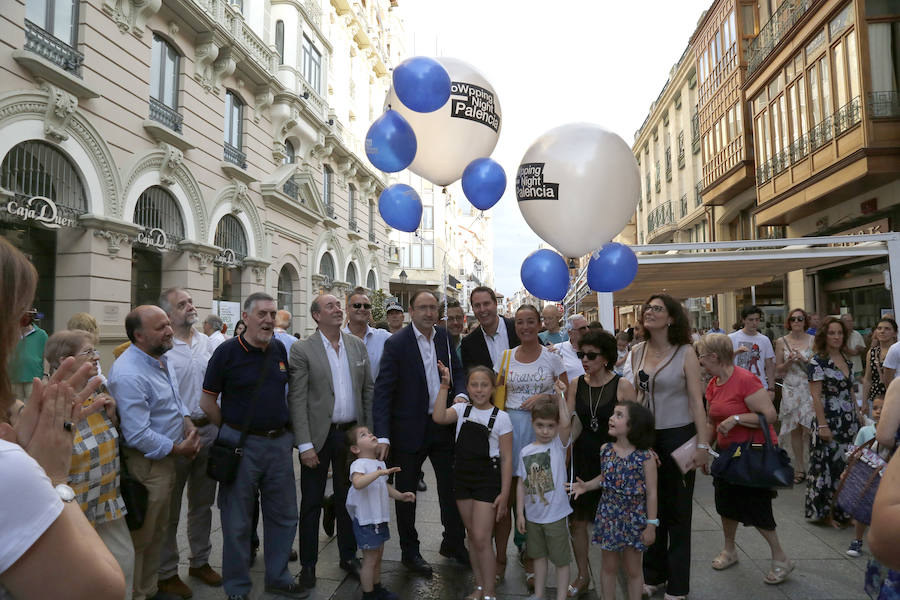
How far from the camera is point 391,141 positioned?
5.00m

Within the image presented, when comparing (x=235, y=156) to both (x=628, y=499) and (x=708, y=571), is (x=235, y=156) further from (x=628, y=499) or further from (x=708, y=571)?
(x=708, y=571)

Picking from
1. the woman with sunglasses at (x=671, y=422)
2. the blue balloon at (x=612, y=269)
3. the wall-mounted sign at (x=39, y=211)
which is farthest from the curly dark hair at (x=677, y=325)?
the wall-mounted sign at (x=39, y=211)

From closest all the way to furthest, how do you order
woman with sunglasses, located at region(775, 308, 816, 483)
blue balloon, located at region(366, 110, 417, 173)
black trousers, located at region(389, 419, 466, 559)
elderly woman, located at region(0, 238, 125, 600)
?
elderly woman, located at region(0, 238, 125, 600) < black trousers, located at region(389, 419, 466, 559) < blue balloon, located at region(366, 110, 417, 173) < woman with sunglasses, located at region(775, 308, 816, 483)

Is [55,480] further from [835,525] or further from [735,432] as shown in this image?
[835,525]

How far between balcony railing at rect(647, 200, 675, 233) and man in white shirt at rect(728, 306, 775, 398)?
82.2 ft

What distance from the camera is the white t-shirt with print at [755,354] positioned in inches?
293

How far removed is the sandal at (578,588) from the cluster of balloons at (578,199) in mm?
2496

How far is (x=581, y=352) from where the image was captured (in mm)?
3986

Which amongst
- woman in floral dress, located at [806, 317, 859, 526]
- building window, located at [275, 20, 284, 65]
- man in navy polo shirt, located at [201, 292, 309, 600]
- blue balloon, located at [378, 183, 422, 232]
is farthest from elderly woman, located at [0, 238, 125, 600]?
building window, located at [275, 20, 284, 65]

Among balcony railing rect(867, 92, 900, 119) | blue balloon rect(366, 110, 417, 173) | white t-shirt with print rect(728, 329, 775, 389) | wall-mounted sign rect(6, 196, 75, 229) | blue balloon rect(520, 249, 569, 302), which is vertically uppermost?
balcony railing rect(867, 92, 900, 119)

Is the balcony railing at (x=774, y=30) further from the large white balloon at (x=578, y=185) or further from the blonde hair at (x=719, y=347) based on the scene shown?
the blonde hair at (x=719, y=347)

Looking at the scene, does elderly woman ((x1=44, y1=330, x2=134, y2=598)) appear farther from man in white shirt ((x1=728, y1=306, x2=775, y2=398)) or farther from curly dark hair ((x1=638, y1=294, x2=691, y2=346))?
man in white shirt ((x1=728, y1=306, x2=775, y2=398))

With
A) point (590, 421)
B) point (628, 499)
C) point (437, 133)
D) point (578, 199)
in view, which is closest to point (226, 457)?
point (590, 421)

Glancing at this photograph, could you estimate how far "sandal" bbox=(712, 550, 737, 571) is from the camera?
14.2 feet
